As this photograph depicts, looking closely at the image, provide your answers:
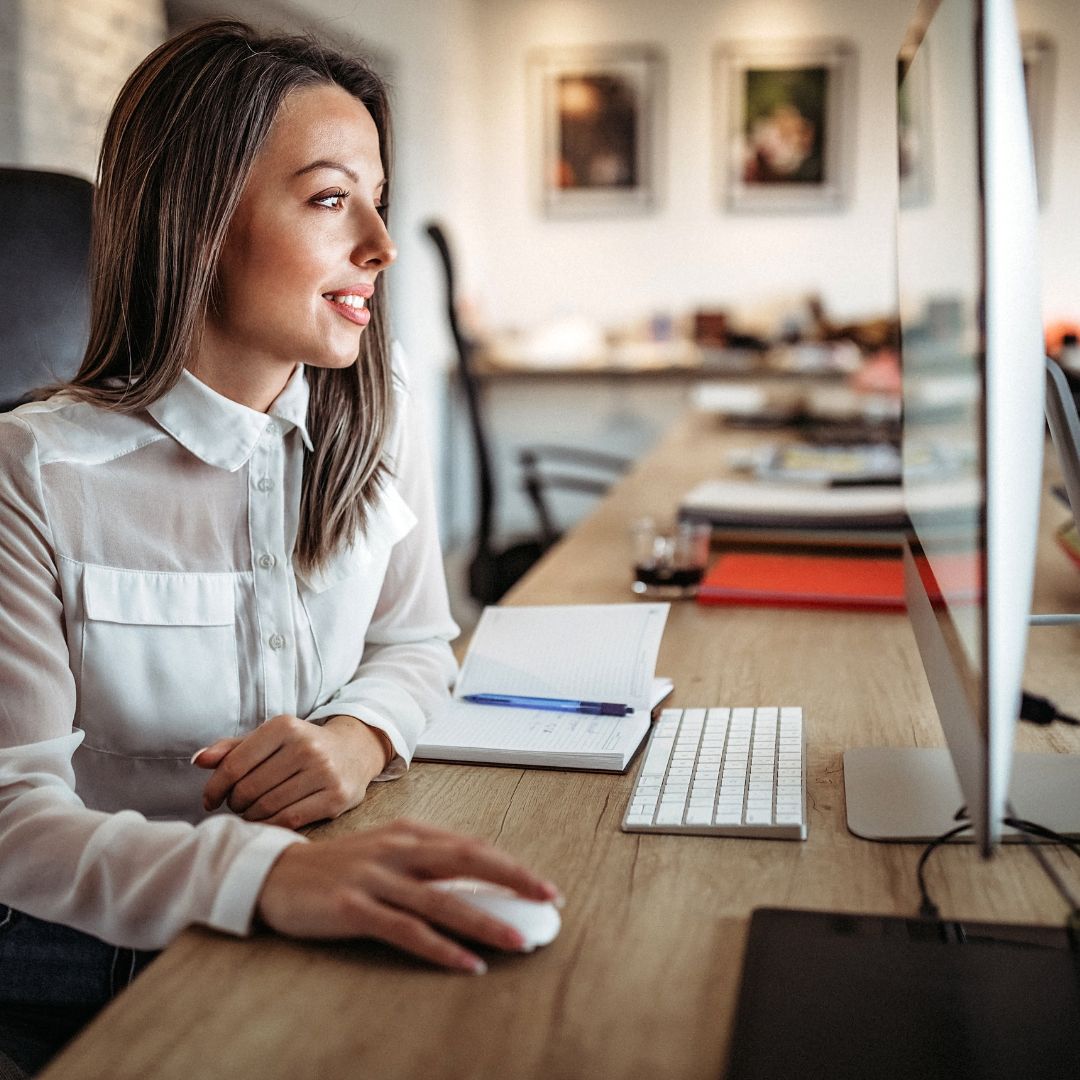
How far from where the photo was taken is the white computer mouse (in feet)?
2.18

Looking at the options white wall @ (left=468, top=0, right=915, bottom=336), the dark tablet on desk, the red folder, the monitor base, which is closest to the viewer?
the dark tablet on desk

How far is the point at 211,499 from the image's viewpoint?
1077mm

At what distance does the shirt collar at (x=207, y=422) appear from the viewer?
1.06m

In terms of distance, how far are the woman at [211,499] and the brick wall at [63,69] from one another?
1.69m

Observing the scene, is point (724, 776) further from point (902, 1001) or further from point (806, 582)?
point (806, 582)

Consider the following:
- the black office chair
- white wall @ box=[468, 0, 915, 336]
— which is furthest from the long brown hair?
white wall @ box=[468, 0, 915, 336]

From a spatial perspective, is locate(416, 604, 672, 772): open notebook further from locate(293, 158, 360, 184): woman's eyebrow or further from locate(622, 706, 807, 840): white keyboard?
locate(293, 158, 360, 184): woman's eyebrow

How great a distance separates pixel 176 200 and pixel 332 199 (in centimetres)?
14

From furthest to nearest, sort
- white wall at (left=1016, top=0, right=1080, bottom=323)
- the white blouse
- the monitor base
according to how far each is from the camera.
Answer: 1. white wall at (left=1016, top=0, right=1080, bottom=323)
2. the white blouse
3. the monitor base

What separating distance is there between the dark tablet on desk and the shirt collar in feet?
2.05

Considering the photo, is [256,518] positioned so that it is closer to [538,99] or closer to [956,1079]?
[956,1079]

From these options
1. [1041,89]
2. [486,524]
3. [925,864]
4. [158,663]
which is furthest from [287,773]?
[1041,89]

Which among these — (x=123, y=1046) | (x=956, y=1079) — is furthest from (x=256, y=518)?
(x=956, y=1079)

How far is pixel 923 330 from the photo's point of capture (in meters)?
0.93
